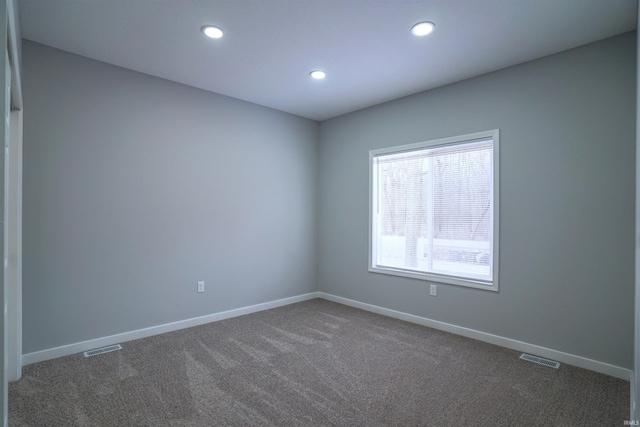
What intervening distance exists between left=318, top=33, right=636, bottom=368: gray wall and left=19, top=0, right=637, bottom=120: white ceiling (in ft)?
0.79

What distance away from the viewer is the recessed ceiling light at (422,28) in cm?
257

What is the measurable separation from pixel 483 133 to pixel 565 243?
4.14 feet

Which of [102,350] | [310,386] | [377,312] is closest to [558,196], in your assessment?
[377,312]

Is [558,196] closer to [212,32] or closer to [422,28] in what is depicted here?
[422,28]

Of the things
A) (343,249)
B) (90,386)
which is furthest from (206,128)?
(90,386)

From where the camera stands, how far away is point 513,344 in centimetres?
322

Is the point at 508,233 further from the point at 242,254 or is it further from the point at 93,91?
the point at 93,91

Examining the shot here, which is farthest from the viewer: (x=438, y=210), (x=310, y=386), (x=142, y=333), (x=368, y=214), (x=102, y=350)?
(x=368, y=214)

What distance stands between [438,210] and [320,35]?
2232 millimetres

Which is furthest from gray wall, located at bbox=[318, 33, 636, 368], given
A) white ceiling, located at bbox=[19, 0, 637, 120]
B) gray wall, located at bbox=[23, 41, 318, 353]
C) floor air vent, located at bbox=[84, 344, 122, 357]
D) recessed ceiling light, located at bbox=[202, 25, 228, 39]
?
floor air vent, located at bbox=[84, 344, 122, 357]


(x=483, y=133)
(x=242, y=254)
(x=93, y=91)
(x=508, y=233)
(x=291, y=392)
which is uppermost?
(x=93, y=91)

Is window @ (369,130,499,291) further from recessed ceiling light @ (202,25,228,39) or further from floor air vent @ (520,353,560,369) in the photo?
recessed ceiling light @ (202,25,228,39)

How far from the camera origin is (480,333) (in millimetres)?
3447

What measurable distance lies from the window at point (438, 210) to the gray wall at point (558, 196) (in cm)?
12
